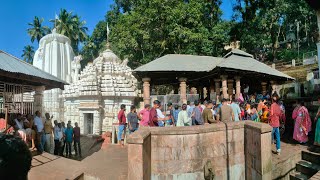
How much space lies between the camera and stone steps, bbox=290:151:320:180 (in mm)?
8008

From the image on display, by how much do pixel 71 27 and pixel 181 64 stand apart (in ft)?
116

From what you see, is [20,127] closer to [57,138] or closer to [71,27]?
[57,138]

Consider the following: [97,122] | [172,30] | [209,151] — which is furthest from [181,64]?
[172,30]

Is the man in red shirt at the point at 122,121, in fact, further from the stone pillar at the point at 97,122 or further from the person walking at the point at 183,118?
the stone pillar at the point at 97,122

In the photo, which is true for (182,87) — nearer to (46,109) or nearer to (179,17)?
(179,17)

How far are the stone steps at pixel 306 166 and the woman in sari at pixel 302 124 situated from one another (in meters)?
1.13

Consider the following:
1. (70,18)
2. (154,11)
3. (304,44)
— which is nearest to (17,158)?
(154,11)

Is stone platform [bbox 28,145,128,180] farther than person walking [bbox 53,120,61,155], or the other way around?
person walking [bbox 53,120,61,155]

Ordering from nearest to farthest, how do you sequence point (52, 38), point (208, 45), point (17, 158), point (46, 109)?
1. point (17, 158)
2. point (46, 109)
3. point (208, 45)
4. point (52, 38)

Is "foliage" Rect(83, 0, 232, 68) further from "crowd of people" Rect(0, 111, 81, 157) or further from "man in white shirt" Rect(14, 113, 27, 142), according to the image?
"man in white shirt" Rect(14, 113, 27, 142)

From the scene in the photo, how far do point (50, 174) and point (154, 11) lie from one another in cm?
1941

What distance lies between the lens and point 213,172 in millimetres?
9016

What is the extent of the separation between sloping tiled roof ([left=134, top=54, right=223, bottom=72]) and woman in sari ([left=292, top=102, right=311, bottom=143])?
5976 millimetres

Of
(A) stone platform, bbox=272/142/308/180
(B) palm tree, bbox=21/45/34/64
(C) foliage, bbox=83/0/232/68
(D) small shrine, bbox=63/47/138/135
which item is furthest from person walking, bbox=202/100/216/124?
(B) palm tree, bbox=21/45/34/64
